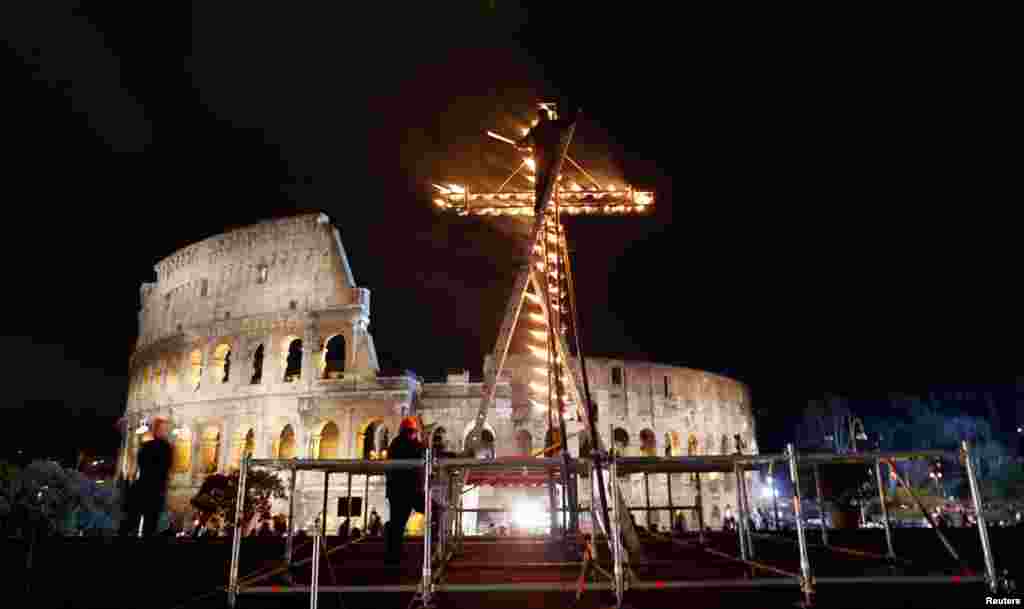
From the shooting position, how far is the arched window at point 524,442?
87.1 feet

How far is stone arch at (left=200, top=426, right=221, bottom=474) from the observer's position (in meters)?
27.6

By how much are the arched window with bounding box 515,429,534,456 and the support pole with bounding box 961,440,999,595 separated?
2339cm

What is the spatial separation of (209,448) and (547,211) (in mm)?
26181

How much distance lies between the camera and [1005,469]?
38031 millimetres

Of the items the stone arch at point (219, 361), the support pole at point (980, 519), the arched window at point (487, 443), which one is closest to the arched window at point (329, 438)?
the stone arch at point (219, 361)

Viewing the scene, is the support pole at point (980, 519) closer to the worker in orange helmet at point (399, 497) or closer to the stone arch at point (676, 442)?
the worker in orange helmet at point (399, 497)

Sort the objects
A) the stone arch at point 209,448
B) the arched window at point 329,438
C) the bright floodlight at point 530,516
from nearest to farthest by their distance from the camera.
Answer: the bright floodlight at point 530,516 < the arched window at point 329,438 < the stone arch at point 209,448

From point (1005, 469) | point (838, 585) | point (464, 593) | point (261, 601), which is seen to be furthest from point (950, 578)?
point (1005, 469)

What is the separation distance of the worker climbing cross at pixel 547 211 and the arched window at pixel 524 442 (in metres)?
17.9

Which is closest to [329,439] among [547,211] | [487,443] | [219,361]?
[487,443]

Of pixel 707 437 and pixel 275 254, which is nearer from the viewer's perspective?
pixel 275 254

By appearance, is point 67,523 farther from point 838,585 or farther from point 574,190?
point 838,585

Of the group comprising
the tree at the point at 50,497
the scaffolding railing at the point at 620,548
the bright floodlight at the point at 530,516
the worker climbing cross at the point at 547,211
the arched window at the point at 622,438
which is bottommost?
the bright floodlight at the point at 530,516

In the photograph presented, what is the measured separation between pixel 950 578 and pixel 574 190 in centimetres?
734
